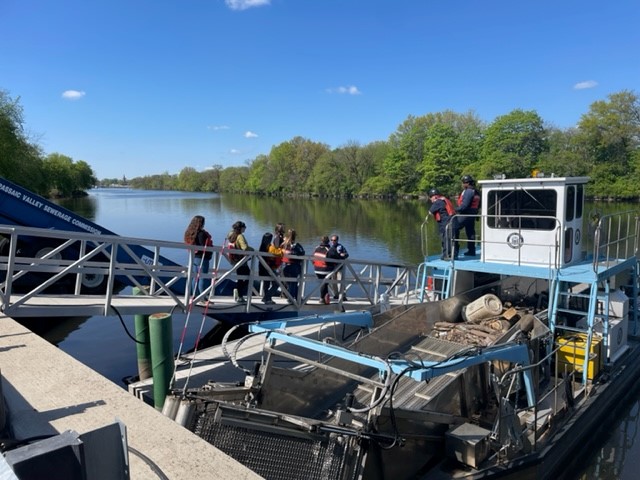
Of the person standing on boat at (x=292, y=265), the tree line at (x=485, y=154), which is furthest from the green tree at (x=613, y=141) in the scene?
the person standing on boat at (x=292, y=265)

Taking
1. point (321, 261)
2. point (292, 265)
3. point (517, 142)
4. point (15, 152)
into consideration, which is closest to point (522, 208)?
point (321, 261)

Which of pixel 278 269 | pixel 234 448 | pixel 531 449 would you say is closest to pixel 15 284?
pixel 278 269

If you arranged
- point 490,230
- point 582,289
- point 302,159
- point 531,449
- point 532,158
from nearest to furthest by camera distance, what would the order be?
point 531,449, point 490,230, point 582,289, point 532,158, point 302,159

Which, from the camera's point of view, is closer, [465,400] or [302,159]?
[465,400]

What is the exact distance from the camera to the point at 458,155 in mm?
72812

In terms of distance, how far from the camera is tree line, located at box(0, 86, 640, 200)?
54.3 meters

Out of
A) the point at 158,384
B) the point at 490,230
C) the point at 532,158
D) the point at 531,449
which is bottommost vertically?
the point at 531,449

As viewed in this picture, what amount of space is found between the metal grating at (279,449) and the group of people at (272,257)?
203 inches

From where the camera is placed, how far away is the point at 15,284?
11984 mm

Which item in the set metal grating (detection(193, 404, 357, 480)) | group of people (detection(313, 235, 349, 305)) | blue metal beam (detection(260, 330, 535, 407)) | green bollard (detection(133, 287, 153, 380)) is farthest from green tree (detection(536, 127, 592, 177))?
metal grating (detection(193, 404, 357, 480))

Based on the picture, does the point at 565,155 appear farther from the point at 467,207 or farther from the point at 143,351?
the point at 143,351

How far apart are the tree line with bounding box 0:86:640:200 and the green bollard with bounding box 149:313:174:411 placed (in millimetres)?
41908

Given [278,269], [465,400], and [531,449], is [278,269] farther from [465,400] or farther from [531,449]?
[531,449]

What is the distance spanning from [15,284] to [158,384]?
24.8 feet
